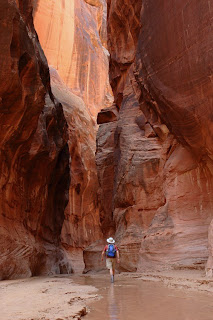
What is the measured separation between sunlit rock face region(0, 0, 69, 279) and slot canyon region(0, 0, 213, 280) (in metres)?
0.04

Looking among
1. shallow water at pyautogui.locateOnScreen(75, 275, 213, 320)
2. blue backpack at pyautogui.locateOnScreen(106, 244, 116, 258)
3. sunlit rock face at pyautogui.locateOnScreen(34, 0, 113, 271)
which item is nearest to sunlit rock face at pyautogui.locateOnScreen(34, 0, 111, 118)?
sunlit rock face at pyautogui.locateOnScreen(34, 0, 113, 271)

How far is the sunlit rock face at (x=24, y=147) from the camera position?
1205 centimetres

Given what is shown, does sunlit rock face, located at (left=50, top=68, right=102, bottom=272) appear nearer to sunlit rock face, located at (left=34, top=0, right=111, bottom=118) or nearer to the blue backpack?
sunlit rock face, located at (left=34, top=0, right=111, bottom=118)

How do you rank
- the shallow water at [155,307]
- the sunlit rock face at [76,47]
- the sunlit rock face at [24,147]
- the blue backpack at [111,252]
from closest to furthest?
the shallow water at [155,307]
the blue backpack at [111,252]
the sunlit rock face at [24,147]
the sunlit rock face at [76,47]

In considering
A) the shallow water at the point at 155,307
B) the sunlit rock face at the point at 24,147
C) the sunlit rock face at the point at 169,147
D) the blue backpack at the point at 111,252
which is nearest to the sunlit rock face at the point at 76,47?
the sunlit rock face at the point at 24,147

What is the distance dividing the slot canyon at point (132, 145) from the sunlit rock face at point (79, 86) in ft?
27.6

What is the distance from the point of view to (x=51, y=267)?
62.6 ft

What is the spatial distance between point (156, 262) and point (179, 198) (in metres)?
2.53

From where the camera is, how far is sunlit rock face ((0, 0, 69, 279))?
1205 cm

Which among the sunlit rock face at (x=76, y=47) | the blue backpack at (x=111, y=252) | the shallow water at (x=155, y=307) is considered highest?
the sunlit rock face at (x=76, y=47)

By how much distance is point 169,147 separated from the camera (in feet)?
50.6

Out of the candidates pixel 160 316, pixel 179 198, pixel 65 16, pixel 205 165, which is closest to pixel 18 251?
pixel 179 198

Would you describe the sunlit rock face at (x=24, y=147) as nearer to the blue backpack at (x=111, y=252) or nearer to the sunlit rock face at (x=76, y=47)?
the blue backpack at (x=111, y=252)

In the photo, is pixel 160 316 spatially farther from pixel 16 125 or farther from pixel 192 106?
pixel 16 125
